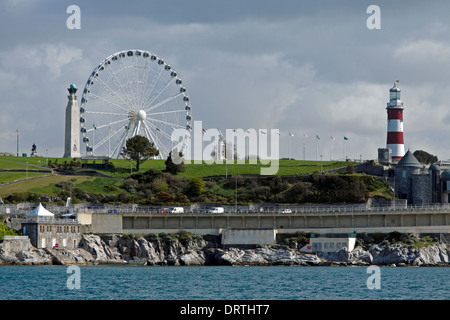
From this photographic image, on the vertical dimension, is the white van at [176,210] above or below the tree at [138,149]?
below

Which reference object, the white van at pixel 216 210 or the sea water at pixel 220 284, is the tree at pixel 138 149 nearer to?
the white van at pixel 216 210

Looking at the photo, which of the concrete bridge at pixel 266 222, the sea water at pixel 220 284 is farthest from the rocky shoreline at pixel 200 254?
the sea water at pixel 220 284

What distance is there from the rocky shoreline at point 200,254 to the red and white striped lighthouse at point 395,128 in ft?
147

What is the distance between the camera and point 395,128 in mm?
152375

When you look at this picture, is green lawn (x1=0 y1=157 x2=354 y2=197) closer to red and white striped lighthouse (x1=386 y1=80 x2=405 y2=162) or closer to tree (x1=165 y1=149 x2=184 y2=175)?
tree (x1=165 y1=149 x2=184 y2=175)

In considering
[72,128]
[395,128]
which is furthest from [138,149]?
[395,128]

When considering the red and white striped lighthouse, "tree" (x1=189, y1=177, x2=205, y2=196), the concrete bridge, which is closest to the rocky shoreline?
the concrete bridge

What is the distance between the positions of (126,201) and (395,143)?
4804cm

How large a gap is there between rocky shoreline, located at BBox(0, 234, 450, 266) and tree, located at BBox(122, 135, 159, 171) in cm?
3781

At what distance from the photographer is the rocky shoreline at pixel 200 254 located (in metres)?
105

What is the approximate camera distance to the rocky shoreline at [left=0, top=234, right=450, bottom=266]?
343 ft

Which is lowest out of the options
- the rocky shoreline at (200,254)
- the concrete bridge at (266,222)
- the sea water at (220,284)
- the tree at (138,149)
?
the sea water at (220,284)

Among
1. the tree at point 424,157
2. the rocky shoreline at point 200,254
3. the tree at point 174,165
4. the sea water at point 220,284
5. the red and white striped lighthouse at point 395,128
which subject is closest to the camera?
the sea water at point 220,284

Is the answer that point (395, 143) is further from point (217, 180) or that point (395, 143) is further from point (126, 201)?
point (126, 201)
